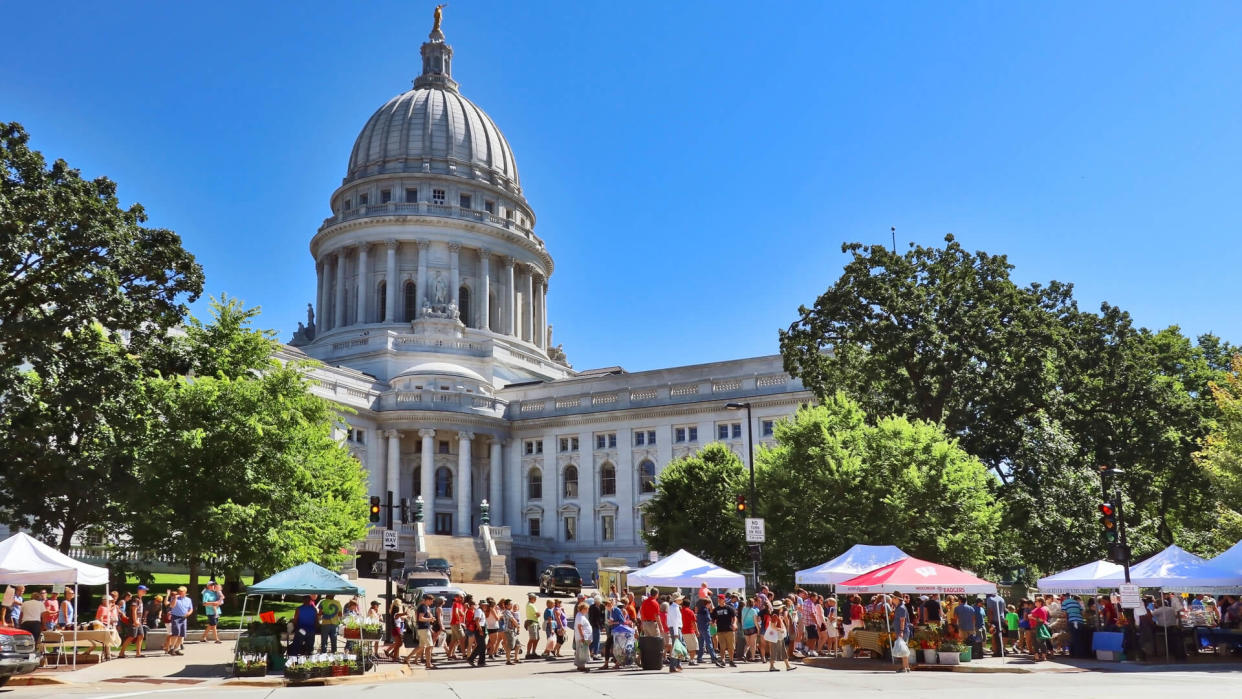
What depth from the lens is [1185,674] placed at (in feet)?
82.4

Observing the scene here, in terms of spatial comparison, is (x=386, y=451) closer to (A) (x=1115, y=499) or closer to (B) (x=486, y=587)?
(B) (x=486, y=587)

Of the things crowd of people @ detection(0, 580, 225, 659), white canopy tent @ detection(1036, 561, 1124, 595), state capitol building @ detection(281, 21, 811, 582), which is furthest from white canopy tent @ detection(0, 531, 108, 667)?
state capitol building @ detection(281, 21, 811, 582)

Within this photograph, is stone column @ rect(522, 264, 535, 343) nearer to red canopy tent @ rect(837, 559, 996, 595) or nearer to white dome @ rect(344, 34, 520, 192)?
white dome @ rect(344, 34, 520, 192)

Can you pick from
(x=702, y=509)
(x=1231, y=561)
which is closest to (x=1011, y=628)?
(x=1231, y=561)

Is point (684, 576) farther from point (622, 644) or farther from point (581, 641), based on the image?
point (581, 641)

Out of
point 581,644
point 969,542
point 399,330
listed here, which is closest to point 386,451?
point 399,330

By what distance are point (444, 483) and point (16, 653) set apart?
61.0 meters

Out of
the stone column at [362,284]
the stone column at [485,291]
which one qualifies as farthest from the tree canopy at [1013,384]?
the stone column at [362,284]

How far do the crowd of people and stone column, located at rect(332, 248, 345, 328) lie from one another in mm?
67344

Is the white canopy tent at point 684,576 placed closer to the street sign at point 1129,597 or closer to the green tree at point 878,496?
the green tree at point 878,496

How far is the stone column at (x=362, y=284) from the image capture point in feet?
326

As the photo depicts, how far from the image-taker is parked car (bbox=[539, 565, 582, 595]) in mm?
56031

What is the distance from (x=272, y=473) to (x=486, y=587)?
2602 centimetres

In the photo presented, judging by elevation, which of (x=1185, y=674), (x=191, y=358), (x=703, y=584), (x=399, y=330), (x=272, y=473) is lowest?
(x=1185, y=674)
